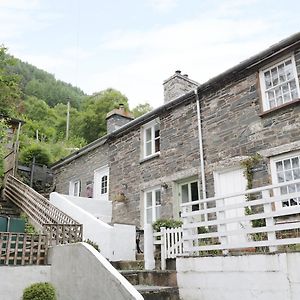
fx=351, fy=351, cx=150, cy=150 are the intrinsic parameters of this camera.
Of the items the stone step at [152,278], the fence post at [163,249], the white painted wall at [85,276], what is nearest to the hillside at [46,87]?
the fence post at [163,249]

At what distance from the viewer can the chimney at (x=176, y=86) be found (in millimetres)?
14103

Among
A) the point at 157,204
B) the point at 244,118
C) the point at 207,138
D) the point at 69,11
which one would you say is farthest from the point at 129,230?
the point at 69,11

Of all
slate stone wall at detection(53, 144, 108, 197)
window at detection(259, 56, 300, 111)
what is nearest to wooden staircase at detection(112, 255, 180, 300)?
window at detection(259, 56, 300, 111)

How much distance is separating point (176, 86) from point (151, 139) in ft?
7.73

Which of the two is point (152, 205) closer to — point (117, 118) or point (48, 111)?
point (117, 118)

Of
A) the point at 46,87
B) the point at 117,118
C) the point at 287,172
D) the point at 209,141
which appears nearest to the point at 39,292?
the point at 287,172

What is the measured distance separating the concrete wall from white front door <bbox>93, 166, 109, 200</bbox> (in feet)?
31.7

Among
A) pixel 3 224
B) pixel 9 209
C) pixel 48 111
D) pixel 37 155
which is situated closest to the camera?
pixel 3 224

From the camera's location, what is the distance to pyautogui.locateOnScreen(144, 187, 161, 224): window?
1297 centimetres

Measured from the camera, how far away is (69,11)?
12617mm

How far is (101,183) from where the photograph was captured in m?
16.7

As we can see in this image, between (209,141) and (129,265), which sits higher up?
(209,141)

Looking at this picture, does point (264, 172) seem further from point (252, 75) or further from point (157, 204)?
point (157, 204)

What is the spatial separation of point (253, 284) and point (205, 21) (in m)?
8.53
